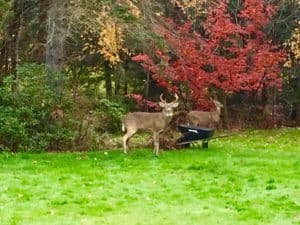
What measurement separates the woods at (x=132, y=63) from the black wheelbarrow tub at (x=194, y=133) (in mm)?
1874

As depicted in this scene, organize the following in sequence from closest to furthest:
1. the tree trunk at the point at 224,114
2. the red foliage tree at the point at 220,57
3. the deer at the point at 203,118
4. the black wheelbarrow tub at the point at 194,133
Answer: the black wheelbarrow tub at the point at 194,133 < the deer at the point at 203,118 < the red foliage tree at the point at 220,57 < the tree trunk at the point at 224,114

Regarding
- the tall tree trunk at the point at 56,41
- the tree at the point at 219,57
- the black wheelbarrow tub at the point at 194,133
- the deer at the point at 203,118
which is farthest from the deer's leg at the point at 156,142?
the tree at the point at 219,57

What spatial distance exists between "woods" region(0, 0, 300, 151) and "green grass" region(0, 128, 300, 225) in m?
1.49

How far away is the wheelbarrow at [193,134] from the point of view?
1797 centimetres

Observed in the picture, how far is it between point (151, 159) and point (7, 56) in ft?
27.5

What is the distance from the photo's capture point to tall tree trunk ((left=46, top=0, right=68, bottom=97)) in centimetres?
1780

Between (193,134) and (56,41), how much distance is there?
465 centimetres

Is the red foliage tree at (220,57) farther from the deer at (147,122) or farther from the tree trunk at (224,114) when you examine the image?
the deer at (147,122)

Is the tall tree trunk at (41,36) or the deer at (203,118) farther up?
the tall tree trunk at (41,36)

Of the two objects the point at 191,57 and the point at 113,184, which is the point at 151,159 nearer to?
the point at 113,184

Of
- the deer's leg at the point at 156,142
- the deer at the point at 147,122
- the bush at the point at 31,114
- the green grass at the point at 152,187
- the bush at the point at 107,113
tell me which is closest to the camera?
the green grass at the point at 152,187

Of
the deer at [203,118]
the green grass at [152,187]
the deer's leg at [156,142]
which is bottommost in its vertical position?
the green grass at [152,187]

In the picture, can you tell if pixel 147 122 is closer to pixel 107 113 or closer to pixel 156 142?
pixel 156 142

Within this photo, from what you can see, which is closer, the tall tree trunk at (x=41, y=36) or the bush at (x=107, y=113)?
the bush at (x=107, y=113)
